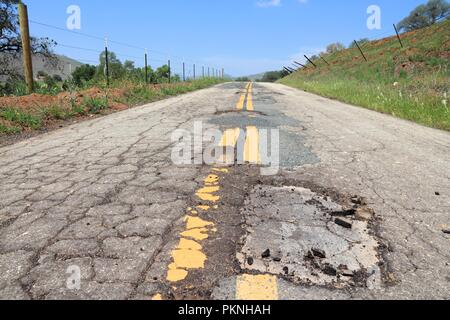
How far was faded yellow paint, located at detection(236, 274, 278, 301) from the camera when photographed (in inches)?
67.2

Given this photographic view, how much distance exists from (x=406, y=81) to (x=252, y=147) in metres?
14.0

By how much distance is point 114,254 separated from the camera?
→ 2070 mm

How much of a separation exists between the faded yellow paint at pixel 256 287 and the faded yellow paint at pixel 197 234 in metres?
0.46

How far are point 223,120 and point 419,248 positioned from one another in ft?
16.6

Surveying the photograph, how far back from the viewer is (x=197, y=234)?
7.51ft

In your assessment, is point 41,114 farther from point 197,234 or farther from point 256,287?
point 256,287

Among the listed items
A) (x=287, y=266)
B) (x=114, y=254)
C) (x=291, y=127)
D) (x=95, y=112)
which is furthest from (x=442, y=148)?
(x=95, y=112)

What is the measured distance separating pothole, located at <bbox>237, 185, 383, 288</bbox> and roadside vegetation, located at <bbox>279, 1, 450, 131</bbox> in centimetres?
561

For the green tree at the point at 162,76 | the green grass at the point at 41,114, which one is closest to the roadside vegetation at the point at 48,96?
the green grass at the point at 41,114

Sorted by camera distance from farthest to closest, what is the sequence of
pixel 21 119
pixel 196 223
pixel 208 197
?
A: pixel 21 119 → pixel 208 197 → pixel 196 223

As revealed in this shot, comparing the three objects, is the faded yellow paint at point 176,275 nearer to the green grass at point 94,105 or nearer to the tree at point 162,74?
the green grass at point 94,105

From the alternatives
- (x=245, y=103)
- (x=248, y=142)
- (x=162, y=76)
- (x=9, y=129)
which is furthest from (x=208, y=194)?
(x=162, y=76)

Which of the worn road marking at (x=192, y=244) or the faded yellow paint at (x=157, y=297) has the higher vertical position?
the worn road marking at (x=192, y=244)

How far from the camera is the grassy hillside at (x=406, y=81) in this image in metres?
8.77
